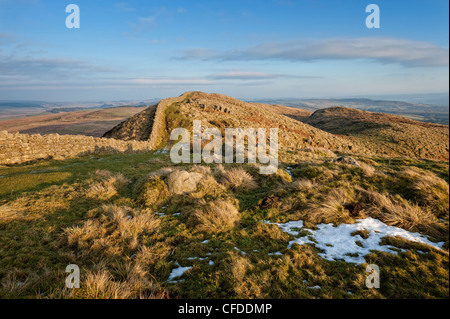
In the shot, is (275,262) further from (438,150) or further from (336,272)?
(438,150)

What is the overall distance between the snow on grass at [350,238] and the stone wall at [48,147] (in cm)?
1736

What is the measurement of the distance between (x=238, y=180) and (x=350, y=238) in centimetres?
509

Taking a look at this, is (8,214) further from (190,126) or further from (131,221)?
(190,126)

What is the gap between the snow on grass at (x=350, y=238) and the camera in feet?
16.1

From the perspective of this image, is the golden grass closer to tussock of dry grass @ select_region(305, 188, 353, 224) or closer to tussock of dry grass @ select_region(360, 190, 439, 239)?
tussock of dry grass @ select_region(360, 190, 439, 239)

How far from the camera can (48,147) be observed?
15.7 metres

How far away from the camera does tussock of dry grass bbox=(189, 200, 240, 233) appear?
634cm

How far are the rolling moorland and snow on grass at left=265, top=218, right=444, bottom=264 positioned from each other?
32mm

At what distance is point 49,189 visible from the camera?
856cm

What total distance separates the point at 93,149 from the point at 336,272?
20.0 meters

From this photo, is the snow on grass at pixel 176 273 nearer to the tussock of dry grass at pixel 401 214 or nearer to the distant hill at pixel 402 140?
the tussock of dry grass at pixel 401 214

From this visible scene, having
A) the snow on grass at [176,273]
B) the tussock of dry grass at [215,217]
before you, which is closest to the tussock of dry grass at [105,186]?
the tussock of dry grass at [215,217]
